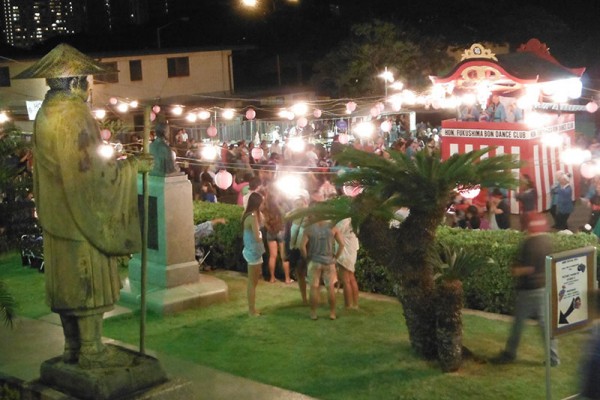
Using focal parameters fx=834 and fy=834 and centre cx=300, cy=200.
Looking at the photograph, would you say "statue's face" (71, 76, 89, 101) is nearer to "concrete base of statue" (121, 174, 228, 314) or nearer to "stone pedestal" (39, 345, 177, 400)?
"stone pedestal" (39, 345, 177, 400)

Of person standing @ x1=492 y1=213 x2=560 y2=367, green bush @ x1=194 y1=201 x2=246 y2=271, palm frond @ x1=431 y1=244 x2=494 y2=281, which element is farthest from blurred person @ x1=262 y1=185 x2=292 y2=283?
person standing @ x1=492 y1=213 x2=560 y2=367

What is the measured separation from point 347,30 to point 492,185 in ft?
117

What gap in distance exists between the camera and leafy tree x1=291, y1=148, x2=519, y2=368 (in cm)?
863

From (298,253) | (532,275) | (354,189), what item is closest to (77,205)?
(532,275)

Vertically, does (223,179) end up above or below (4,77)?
below

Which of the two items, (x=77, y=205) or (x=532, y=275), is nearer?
(x=77, y=205)

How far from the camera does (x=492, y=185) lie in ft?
29.1

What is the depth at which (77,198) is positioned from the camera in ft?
19.6

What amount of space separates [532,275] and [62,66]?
5.16 metres

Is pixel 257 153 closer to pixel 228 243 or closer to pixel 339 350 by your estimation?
pixel 228 243

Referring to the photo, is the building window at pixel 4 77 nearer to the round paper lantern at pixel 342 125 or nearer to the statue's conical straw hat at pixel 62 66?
the round paper lantern at pixel 342 125

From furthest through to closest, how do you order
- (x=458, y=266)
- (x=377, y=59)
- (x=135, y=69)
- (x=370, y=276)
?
(x=135, y=69)
(x=377, y=59)
(x=370, y=276)
(x=458, y=266)

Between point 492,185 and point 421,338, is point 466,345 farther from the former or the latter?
point 492,185

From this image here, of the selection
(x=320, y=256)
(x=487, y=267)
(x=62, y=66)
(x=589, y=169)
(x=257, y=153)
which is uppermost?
(x=62, y=66)
